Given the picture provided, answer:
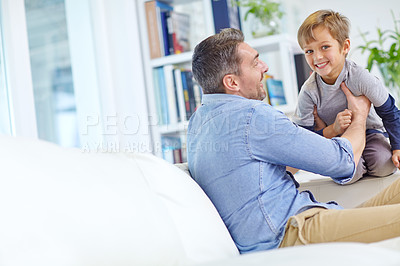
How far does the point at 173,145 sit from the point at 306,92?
1443mm

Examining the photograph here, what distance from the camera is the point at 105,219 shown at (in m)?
0.89

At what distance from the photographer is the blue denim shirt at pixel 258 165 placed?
132 cm

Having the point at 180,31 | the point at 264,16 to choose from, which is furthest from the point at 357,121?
the point at 180,31

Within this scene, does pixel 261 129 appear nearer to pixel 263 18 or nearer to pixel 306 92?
pixel 306 92

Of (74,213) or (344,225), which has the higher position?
(74,213)

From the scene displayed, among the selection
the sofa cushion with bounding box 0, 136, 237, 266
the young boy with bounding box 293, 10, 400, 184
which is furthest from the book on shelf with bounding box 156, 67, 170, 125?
the sofa cushion with bounding box 0, 136, 237, 266

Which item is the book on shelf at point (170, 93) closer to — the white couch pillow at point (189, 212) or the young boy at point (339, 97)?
the young boy at point (339, 97)

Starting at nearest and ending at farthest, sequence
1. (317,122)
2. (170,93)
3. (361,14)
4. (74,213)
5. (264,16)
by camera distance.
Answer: (74,213) → (317,122) → (264,16) → (170,93) → (361,14)

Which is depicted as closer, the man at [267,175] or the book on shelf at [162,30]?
the man at [267,175]

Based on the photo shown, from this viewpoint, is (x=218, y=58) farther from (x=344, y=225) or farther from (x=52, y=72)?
(x=52, y=72)

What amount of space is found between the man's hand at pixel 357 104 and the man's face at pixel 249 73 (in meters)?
0.39

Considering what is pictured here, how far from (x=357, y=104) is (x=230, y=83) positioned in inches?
20.4

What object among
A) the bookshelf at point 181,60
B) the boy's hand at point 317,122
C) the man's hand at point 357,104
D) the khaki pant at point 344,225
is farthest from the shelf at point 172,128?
the khaki pant at point 344,225

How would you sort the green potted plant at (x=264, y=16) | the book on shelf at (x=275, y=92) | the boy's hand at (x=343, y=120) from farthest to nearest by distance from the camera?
the green potted plant at (x=264, y=16)
the book on shelf at (x=275, y=92)
the boy's hand at (x=343, y=120)
